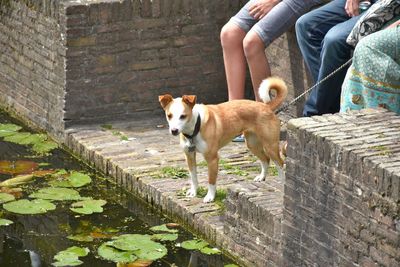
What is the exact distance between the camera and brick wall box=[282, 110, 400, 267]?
5543 millimetres

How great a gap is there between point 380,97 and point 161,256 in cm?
145

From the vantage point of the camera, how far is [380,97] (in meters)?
7.00

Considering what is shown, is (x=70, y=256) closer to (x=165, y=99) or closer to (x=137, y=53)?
(x=165, y=99)

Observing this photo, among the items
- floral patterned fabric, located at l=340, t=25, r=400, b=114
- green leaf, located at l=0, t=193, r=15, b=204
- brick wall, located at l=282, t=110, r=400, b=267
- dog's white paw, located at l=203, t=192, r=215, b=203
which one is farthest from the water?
floral patterned fabric, located at l=340, t=25, r=400, b=114

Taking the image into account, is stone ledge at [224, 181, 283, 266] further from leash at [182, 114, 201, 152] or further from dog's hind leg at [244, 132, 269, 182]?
dog's hind leg at [244, 132, 269, 182]

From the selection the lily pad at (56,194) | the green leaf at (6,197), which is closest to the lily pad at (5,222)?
the green leaf at (6,197)

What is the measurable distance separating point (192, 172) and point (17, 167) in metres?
1.50

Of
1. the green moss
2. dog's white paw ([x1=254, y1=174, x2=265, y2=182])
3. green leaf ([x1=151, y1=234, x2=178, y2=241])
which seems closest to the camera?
the green moss

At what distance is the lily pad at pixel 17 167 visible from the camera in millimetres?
8453

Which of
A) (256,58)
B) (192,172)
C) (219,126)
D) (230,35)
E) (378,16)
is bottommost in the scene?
(192,172)

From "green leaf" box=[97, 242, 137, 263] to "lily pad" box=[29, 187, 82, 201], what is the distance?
0.91 metres

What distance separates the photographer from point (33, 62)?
377 inches

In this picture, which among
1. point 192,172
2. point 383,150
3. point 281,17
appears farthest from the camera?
point 281,17

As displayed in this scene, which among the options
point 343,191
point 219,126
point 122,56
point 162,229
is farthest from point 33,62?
point 343,191
